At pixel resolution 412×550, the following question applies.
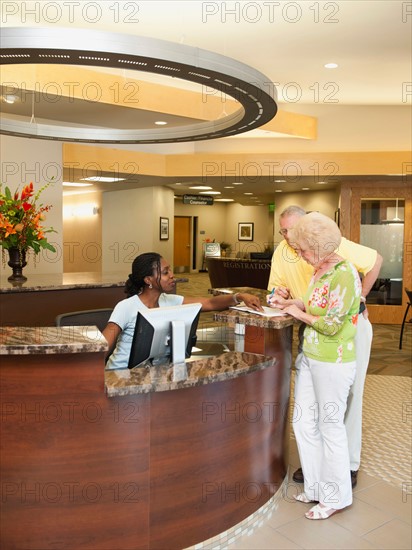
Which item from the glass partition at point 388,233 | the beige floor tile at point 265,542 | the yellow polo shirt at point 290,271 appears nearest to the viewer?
the beige floor tile at point 265,542

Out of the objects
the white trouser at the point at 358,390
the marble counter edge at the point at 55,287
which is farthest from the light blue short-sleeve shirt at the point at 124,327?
the marble counter edge at the point at 55,287

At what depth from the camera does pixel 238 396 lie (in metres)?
2.95

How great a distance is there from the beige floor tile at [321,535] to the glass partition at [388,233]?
324 inches

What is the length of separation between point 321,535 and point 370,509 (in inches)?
19.3

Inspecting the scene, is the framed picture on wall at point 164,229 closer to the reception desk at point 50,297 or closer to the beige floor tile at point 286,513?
the reception desk at point 50,297

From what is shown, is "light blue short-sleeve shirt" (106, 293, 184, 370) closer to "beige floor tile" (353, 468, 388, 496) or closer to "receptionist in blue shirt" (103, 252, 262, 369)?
"receptionist in blue shirt" (103, 252, 262, 369)

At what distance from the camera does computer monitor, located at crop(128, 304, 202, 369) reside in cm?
266

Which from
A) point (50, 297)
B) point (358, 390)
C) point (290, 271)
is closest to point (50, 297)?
point (50, 297)

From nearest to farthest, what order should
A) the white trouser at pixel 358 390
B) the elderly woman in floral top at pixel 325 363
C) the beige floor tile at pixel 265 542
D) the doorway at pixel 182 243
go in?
the beige floor tile at pixel 265 542 < the elderly woman in floral top at pixel 325 363 < the white trouser at pixel 358 390 < the doorway at pixel 182 243

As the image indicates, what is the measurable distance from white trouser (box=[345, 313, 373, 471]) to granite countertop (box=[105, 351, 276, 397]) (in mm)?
796

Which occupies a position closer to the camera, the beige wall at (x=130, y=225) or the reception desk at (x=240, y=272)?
the reception desk at (x=240, y=272)

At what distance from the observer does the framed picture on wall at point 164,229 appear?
14.3m

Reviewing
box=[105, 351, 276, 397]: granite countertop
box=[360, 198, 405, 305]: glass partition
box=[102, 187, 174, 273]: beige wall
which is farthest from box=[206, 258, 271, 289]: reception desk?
box=[105, 351, 276, 397]: granite countertop

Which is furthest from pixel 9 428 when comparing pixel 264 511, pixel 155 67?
pixel 155 67
